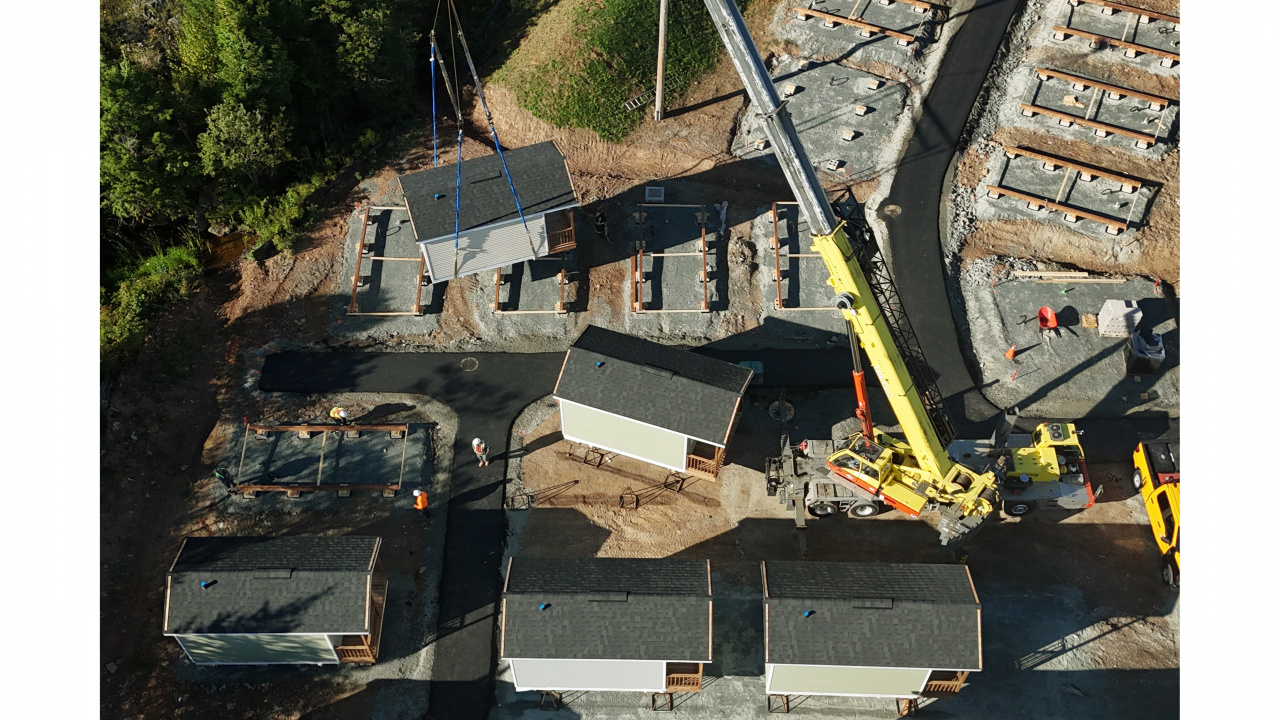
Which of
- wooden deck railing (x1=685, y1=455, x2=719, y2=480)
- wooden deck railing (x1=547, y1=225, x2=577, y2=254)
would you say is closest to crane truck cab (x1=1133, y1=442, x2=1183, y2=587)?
wooden deck railing (x1=685, y1=455, x2=719, y2=480)

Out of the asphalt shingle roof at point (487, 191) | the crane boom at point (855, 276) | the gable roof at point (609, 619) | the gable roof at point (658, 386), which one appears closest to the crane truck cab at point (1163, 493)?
the crane boom at point (855, 276)

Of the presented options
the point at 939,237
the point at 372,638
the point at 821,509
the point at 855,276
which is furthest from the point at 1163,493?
the point at 372,638

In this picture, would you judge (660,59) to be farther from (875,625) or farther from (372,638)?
(372,638)

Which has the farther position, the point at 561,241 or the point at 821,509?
the point at 561,241

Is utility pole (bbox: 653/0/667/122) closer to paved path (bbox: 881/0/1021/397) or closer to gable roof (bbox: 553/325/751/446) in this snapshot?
paved path (bbox: 881/0/1021/397)

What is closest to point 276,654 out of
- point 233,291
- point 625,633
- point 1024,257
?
point 625,633

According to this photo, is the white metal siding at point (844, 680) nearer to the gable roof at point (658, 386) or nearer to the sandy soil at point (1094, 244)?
the gable roof at point (658, 386)

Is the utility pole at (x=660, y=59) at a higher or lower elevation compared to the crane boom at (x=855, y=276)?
higher
